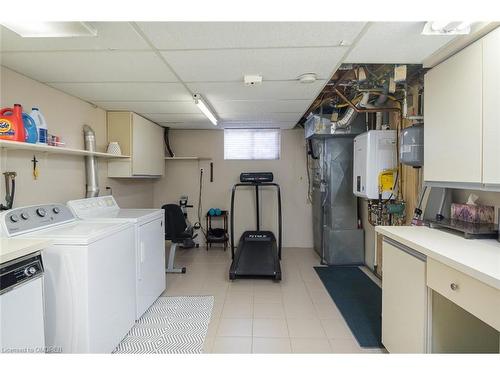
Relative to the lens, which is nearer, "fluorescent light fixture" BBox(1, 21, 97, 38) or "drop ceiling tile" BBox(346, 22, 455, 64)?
"fluorescent light fixture" BBox(1, 21, 97, 38)

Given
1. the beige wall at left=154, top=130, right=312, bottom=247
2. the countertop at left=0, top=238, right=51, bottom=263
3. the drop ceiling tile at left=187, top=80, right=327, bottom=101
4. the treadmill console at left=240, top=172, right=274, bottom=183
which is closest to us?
the countertop at left=0, top=238, right=51, bottom=263

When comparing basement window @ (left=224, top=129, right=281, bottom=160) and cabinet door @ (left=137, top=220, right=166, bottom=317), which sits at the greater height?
basement window @ (left=224, top=129, right=281, bottom=160)

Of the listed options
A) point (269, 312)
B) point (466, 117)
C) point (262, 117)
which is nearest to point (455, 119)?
point (466, 117)

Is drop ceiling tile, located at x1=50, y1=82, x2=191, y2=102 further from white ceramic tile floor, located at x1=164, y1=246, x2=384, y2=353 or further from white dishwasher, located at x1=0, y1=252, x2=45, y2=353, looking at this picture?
white ceramic tile floor, located at x1=164, y1=246, x2=384, y2=353

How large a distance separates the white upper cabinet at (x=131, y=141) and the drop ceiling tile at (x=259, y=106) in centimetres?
115

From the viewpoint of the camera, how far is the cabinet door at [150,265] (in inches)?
102

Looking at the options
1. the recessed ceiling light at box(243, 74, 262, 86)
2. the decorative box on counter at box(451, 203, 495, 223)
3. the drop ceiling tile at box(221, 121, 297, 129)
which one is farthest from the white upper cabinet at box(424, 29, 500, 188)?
the drop ceiling tile at box(221, 121, 297, 129)

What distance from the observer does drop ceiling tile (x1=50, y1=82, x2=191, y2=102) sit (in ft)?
8.34

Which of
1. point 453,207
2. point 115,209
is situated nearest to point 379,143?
point 453,207

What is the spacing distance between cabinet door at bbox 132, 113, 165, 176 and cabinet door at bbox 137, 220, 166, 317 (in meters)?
1.13

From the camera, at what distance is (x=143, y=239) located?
105 inches

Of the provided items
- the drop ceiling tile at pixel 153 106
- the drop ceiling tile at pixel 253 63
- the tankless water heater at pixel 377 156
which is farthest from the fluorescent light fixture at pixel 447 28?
the drop ceiling tile at pixel 153 106
